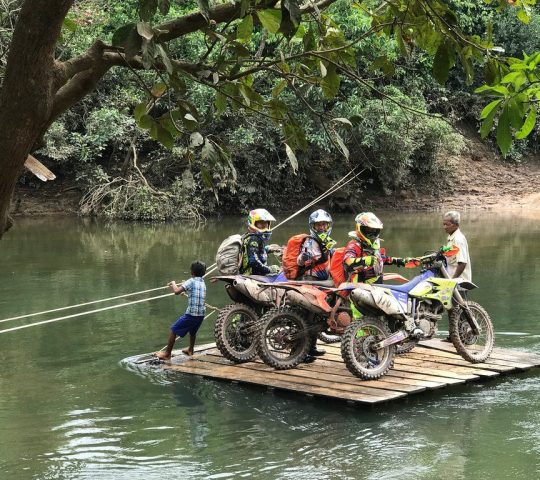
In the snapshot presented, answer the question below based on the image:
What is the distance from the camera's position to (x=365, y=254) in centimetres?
743

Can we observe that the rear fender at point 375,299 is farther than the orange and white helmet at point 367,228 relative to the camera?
No

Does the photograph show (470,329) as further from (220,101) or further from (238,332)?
(220,101)

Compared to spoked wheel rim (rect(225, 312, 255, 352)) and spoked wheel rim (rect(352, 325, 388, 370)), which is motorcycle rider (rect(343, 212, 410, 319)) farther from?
spoked wheel rim (rect(225, 312, 255, 352))

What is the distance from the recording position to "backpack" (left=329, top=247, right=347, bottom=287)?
7.57 m

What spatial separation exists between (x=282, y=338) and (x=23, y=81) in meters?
4.99

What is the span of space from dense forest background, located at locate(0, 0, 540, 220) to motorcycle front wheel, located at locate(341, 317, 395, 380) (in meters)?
13.4

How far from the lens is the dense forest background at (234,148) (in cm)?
2188

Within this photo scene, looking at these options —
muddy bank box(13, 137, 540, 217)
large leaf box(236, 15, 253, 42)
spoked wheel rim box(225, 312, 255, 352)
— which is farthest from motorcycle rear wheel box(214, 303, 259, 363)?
muddy bank box(13, 137, 540, 217)

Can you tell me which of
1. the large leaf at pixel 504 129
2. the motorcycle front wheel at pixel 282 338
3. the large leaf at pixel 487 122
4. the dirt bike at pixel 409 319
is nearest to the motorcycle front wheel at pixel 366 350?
→ the dirt bike at pixel 409 319

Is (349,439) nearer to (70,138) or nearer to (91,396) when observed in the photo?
(91,396)

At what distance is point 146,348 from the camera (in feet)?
29.4

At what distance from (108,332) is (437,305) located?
400 centimetres

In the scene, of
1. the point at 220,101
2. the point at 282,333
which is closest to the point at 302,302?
the point at 282,333

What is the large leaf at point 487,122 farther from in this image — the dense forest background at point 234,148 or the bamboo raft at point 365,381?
the dense forest background at point 234,148
